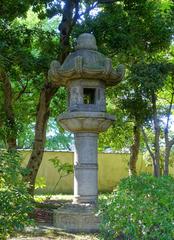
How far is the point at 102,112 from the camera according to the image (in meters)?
8.63

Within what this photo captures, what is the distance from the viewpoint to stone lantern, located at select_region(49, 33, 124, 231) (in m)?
8.49

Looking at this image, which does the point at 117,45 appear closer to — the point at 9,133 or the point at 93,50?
the point at 93,50

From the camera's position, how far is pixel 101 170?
72.2 feet

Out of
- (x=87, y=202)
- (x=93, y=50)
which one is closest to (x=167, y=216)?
(x=87, y=202)

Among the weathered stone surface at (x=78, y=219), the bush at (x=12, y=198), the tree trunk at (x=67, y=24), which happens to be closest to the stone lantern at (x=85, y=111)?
the weathered stone surface at (x=78, y=219)

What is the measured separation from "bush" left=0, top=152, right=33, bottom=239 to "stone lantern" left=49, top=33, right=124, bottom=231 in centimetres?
296

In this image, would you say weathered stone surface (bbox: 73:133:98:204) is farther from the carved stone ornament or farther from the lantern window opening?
the carved stone ornament

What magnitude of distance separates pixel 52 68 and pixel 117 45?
8.60 feet

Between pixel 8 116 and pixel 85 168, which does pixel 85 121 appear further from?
Answer: pixel 8 116

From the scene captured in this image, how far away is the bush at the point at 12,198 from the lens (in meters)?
5.11

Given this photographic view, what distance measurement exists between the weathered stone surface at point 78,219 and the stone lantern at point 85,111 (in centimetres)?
16

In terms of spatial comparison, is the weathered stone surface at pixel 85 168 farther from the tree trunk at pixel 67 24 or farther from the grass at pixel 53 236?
the tree trunk at pixel 67 24

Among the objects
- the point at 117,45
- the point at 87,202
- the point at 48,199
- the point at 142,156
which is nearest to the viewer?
the point at 87,202

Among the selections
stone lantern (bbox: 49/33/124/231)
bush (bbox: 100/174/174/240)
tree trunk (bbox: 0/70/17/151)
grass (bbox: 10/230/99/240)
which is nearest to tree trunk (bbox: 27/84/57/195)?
tree trunk (bbox: 0/70/17/151)
